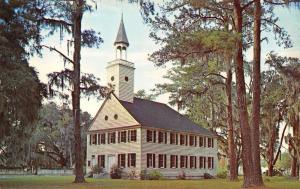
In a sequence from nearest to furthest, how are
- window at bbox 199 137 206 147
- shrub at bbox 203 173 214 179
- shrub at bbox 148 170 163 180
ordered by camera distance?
shrub at bbox 148 170 163 180
shrub at bbox 203 173 214 179
window at bbox 199 137 206 147

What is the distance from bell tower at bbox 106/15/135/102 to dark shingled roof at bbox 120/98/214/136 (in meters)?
0.95

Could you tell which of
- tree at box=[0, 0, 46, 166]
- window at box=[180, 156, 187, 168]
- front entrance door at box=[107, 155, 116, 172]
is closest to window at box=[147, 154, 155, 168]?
front entrance door at box=[107, 155, 116, 172]

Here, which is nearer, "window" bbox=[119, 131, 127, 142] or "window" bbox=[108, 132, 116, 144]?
"window" bbox=[119, 131, 127, 142]

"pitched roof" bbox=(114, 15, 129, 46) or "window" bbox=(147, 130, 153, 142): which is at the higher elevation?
"pitched roof" bbox=(114, 15, 129, 46)

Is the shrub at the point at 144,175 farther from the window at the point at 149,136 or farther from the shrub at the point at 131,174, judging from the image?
the window at the point at 149,136

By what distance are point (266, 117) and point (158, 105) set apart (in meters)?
10.6

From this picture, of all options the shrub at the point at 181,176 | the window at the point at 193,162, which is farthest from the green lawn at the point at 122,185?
the window at the point at 193,162

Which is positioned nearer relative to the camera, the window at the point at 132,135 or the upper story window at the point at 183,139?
the window at the point at 132,135

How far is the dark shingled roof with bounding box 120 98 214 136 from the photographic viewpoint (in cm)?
3562

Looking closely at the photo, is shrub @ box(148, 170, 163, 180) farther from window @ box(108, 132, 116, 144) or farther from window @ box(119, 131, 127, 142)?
window @ box(108, 132, 116, 144)

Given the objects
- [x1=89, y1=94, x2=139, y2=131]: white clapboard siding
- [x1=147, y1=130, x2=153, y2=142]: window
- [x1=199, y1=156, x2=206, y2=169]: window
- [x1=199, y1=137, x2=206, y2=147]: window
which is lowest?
[x1=199, y1=156, x2=206, y2=169]: window

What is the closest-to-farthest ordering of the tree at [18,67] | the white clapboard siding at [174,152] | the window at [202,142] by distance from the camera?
the tree at [18,67] → the white clapboard siding at [174,152] → the window at [202,142]

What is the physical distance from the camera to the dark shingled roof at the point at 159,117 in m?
35.6

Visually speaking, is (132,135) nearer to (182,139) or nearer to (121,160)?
(121,160)
